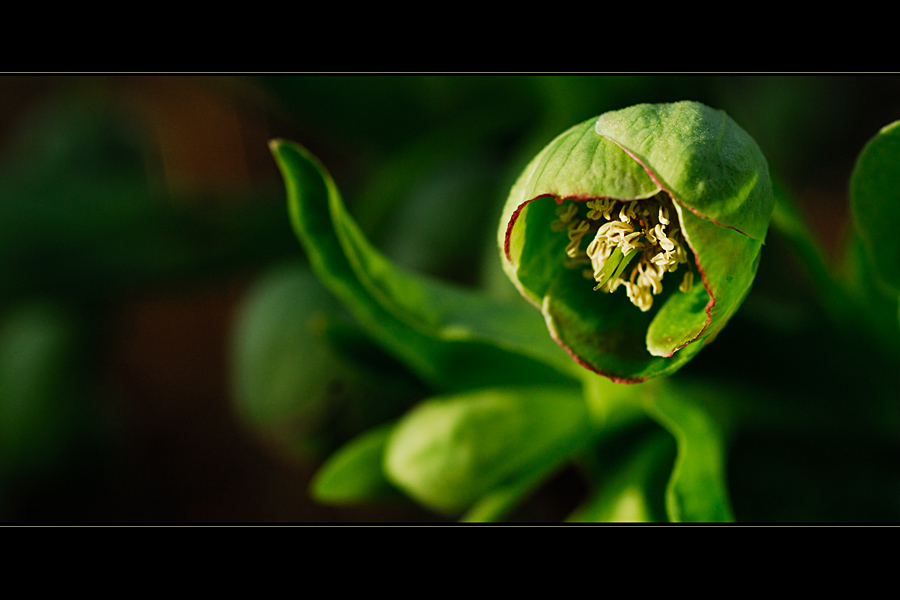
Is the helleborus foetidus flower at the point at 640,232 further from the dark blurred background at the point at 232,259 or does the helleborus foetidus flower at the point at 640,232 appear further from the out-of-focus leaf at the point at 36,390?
the out-of-focus leaf at the point at 36,390

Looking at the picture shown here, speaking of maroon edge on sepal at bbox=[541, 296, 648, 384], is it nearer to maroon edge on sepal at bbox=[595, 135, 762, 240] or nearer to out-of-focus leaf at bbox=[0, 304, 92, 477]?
maroon edge on sepal at bbox=[595, 135, 762, 240]

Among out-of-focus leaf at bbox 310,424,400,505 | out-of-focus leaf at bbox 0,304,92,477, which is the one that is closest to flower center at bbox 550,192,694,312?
out-of-focus leaf at bbox 310,424,400,505

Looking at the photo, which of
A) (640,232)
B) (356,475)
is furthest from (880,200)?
(356,475)

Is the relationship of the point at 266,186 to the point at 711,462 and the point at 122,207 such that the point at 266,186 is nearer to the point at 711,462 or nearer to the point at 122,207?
the point at 122,207

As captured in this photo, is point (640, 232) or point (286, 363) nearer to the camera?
point (640, 232)

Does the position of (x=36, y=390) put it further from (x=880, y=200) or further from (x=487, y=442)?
(x=880, y=200)

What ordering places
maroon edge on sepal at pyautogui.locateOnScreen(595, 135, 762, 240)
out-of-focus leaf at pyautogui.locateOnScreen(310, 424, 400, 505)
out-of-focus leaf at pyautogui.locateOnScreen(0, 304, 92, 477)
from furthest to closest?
1. out-of-focus leaf at pyautogui.locateOnScreen(0, 304, 92, 477)
2. out-of-focus leaf at pyautogui.locateOnScreen(310, 424, 400, 505)
3. maroon edge on sepal at pyautogui.locateOnScreen(595, 135, 762, 240)

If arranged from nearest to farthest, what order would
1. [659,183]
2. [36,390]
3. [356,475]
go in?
[659,183]
[356,475]
[36,390]
